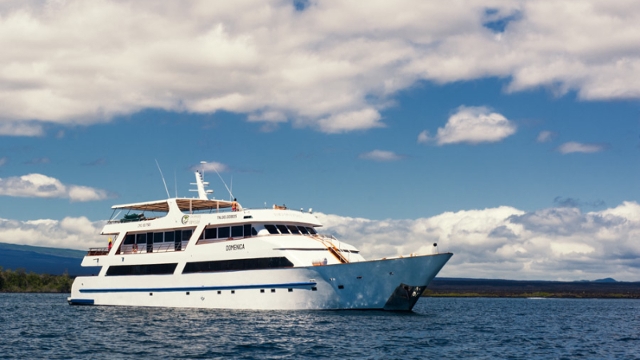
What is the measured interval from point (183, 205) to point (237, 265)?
726 centimetres

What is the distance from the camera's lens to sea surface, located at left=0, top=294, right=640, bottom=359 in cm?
2248

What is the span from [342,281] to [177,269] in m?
10.3

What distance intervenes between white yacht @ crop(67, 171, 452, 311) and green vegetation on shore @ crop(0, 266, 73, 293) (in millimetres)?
56056

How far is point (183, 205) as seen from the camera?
133ft

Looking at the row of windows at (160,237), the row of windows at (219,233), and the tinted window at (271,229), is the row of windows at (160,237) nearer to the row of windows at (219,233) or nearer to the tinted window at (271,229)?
the row of windows at (219,233)

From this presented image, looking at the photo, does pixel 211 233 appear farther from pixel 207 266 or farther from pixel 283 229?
pixel 283 229

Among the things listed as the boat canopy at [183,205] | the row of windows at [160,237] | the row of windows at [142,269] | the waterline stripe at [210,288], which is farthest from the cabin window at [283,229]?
the row of windows at [142,269]

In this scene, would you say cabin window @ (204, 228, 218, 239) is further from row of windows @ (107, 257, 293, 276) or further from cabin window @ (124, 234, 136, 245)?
cabin window @ (124, 234, 136, 245)

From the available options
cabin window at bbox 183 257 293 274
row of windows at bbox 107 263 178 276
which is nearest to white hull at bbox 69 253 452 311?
cabin window at bbox 183 257 293 274

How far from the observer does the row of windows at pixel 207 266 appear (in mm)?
33969

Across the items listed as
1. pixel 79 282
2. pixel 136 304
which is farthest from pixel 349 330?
pixel 79 282

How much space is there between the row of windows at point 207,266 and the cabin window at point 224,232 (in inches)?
58.0

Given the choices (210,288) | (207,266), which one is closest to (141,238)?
(207,266)

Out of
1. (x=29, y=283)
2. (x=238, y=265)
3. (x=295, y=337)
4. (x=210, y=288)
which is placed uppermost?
(x=29, y=283)
